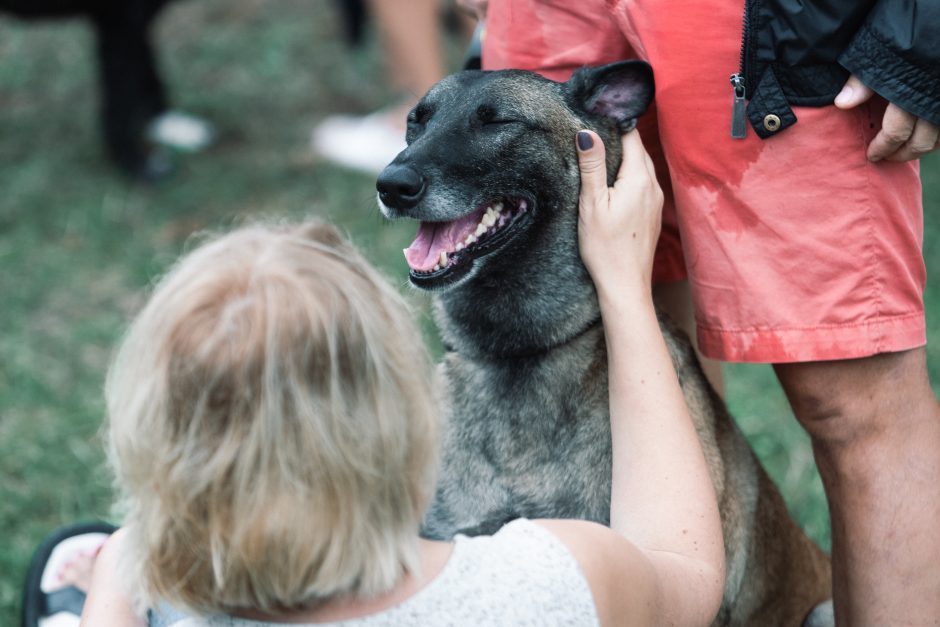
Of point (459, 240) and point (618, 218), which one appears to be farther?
point (459, 240)

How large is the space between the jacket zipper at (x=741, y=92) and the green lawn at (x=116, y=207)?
5.63ft

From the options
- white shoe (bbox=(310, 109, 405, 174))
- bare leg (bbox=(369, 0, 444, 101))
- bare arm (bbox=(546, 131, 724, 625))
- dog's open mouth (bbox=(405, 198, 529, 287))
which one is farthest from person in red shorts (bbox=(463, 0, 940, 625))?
white shoe (bbox=(310, 109, 405, 174))

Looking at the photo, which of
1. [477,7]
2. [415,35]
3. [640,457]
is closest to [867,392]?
[640,457]

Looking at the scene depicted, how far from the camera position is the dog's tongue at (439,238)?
8.48 feet

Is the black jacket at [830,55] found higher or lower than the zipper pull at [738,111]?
higher

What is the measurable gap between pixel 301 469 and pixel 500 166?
1.16 meters

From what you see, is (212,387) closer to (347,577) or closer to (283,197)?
(347,577)

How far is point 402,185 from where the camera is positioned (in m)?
2.48

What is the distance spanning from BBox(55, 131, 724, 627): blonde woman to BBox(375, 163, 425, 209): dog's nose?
28.1 inches

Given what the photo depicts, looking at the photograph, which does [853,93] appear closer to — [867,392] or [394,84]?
[867,392]

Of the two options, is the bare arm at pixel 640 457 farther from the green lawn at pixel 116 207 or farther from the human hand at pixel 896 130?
the green lawn at pixel 116 207

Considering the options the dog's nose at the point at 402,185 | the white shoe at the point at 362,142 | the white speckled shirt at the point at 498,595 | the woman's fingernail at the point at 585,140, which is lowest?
the white shoe at the point at 362,142

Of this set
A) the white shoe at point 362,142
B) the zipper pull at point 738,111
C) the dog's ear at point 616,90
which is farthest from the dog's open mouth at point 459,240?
the white shoe at point 362,142

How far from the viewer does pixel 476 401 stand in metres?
2.70
